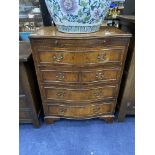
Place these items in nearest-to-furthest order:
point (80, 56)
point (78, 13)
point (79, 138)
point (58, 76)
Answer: point (78, 13)
point (80, 56)
point (58, 76)
point (79, 138)

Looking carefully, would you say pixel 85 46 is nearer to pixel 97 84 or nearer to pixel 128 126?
pixel 97 84

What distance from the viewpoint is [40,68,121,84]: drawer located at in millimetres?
1366

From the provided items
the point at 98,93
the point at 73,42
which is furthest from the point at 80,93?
→ the point at 73,42

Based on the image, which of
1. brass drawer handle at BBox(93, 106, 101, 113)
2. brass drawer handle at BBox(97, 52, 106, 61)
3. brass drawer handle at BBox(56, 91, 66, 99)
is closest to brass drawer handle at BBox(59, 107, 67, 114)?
brass drawer handle at BBox(56, 91, 66, 99)

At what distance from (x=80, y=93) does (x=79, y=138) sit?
1.27 feet

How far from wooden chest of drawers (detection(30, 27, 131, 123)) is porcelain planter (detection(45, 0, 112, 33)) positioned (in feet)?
0.21

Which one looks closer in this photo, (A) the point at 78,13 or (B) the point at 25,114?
(A) the point at 78,13

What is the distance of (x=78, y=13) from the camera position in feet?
3.90

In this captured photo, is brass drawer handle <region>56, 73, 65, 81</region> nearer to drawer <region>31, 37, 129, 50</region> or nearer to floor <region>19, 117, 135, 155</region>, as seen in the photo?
drawer <region>31, 37, 129, 50</region>

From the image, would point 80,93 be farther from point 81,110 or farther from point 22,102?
point 22,102

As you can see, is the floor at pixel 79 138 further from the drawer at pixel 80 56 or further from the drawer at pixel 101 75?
the drawer at pixel 80 56

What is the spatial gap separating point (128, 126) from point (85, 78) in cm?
64
